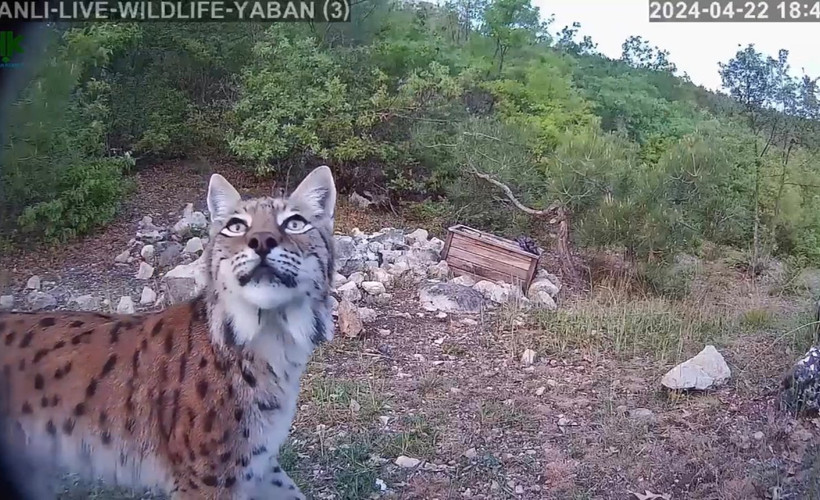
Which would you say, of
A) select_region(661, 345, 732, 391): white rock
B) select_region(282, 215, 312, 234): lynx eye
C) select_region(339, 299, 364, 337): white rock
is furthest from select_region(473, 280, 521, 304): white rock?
select_region(282, 215, 312, 234): lynx eye

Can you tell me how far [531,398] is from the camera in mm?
2230

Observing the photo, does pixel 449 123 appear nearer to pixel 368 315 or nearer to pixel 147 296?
pixel 368 315

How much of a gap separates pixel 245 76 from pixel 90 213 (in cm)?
58

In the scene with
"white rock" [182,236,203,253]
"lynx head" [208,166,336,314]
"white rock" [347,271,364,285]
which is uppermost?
"lynx head" [208,166,336,314]

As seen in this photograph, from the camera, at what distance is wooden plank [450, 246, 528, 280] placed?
282cm

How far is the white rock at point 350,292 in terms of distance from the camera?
254 cm

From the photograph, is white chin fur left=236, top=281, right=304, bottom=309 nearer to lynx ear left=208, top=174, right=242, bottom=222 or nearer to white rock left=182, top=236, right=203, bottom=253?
lynx ear left=208, top=174, right=242, bottom=222

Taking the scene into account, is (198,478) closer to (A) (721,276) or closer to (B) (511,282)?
(B) (511,282)

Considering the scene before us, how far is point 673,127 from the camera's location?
288cm

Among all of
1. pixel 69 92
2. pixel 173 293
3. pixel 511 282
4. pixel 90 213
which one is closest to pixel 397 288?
pixel 511 282

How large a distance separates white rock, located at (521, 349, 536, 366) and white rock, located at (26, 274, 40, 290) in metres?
1.39

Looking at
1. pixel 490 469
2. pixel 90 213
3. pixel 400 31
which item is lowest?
pixel 490 469

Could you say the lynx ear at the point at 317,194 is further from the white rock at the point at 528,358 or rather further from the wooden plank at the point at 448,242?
the wooden plank at the point at 448,242

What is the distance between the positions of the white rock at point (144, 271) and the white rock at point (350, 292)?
24.0 inches
